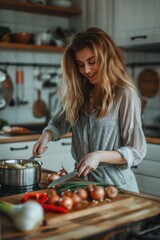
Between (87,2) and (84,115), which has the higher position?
(87,2)

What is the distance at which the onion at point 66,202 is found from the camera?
1.30 meters

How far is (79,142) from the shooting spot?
6.31ft

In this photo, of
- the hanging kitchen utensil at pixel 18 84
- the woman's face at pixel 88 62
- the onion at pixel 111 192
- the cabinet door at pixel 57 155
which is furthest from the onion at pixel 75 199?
the hanging kitchen utensil at pixel 18 84

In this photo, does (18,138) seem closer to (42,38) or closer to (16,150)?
(16,150)

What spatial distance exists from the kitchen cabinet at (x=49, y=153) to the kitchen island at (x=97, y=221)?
156cm

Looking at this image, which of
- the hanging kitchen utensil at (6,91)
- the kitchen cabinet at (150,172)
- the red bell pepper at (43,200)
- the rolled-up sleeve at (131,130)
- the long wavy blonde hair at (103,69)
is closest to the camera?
the red bell pepper at (43,200)

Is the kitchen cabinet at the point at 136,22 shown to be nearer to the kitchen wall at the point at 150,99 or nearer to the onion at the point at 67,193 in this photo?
the kitchen wall at the point at 150,99

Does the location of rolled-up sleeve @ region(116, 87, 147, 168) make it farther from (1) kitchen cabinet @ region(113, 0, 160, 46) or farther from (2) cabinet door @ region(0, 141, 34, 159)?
(1) kitchen cabinet @ region(113, 0, 160, 46)

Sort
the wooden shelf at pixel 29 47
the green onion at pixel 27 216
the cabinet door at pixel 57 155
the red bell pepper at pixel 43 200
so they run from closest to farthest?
the green onion at pixel 27 216
the red bell pepper at pixel 43 200
the cabinet door at pixel 57 155
the wooden shelf at pixel 29 47

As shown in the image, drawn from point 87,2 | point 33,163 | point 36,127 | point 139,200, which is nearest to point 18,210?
point 139,200

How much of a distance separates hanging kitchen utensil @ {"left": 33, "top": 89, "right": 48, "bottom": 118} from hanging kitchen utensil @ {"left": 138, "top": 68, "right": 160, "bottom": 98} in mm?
849

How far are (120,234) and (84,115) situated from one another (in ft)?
2.78

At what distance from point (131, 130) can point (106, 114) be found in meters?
0.14

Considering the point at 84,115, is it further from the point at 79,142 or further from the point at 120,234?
the point at 120,234
